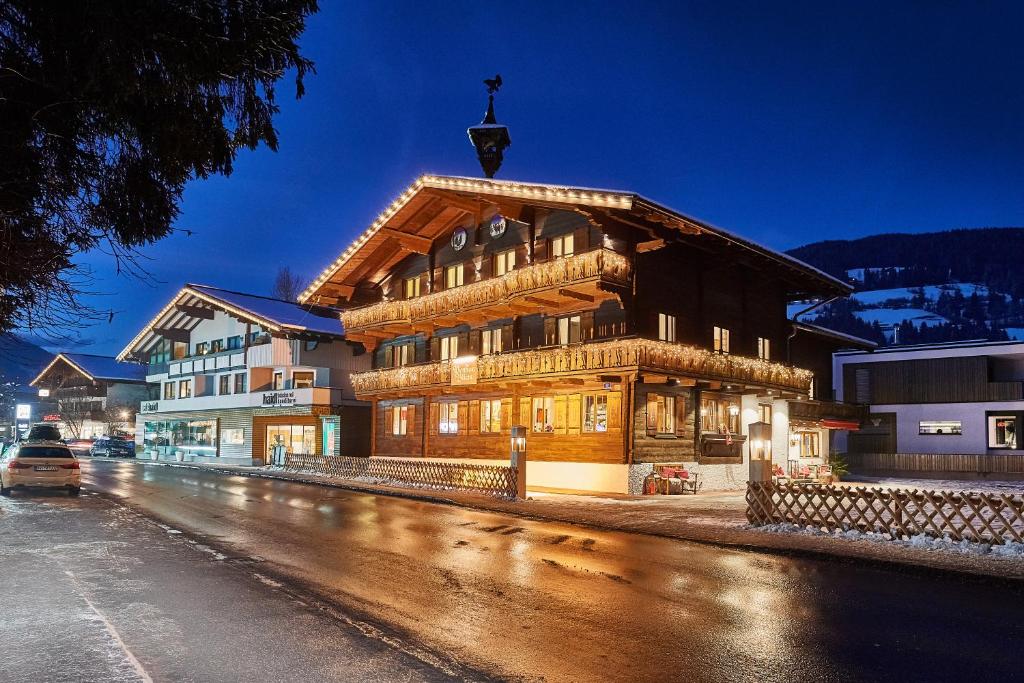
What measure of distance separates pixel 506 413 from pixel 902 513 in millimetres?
20698

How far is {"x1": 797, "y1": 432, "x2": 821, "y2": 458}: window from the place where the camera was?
1662 inches

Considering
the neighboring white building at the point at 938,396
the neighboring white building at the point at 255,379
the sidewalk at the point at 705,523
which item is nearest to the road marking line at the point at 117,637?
the sidewalk at the point at 705,523

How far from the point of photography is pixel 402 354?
43.7 metres

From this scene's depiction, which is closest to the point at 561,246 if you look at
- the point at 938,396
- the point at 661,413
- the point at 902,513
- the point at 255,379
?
the point at 661,413

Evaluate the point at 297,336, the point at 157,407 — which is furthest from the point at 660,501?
the point at 157,407

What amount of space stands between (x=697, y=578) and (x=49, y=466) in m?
22.4

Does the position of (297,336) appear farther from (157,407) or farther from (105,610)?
(105,610)

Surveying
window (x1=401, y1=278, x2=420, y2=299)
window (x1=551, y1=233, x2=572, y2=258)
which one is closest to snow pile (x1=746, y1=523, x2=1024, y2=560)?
window (x1=551, y1=233, x2=572, y2=258)

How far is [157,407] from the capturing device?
67188 millimetres

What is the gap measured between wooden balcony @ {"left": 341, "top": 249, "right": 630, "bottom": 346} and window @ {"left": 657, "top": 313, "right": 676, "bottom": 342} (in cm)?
267

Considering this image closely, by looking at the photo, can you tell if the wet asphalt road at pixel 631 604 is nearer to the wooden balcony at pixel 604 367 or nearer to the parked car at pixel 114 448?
the wooden balcony at pixel 604 367

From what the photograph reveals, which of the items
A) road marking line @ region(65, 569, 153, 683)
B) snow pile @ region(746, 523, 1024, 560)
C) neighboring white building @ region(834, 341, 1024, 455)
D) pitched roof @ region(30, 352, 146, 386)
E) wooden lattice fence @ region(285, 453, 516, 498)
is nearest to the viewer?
road marking line @ region(65, 569, 153, 683)

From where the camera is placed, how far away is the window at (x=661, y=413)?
30.8 metres

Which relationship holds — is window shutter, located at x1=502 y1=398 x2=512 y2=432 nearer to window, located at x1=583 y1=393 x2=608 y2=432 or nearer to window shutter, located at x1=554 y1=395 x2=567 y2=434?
window shutter, located at x1=554 y1=395 x2=567 y2=434
